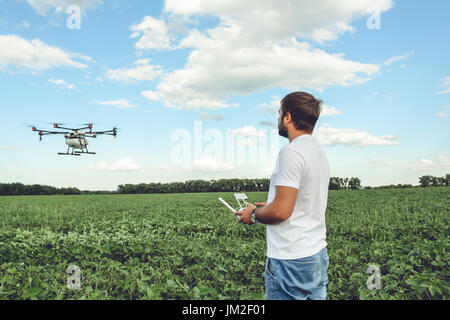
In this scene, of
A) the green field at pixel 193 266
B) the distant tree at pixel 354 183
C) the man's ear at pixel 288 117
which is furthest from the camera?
the distant tree at pixel 354 183

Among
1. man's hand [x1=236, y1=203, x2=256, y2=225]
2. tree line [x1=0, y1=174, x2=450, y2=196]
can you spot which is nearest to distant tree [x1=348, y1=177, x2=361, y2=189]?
tree line [x1=0, y1=174, x2=450, y2=196]

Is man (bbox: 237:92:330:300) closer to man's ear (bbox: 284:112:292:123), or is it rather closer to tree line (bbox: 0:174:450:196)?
man's ear (bbox: 284:112:292:123)

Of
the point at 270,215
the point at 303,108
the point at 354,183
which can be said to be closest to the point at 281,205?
the point at 270,215

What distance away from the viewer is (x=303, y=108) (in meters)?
2.49

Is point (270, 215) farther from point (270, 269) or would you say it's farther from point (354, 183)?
point (354, 183)

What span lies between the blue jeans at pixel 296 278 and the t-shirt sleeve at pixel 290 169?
1.96ft

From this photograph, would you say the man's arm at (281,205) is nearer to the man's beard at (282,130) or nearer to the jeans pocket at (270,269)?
the jeans pocket at (270,269)

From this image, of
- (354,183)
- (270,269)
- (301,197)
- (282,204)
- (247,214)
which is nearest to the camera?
(282,204)

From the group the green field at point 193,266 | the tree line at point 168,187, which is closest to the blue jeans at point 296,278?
the green field at point 193,266

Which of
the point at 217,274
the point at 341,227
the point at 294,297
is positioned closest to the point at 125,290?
the point at 217,274

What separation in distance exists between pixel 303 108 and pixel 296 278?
1.28 m

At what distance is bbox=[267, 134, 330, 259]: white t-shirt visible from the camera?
91.7 inches

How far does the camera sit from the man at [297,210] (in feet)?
7.63

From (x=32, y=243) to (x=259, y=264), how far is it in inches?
213
